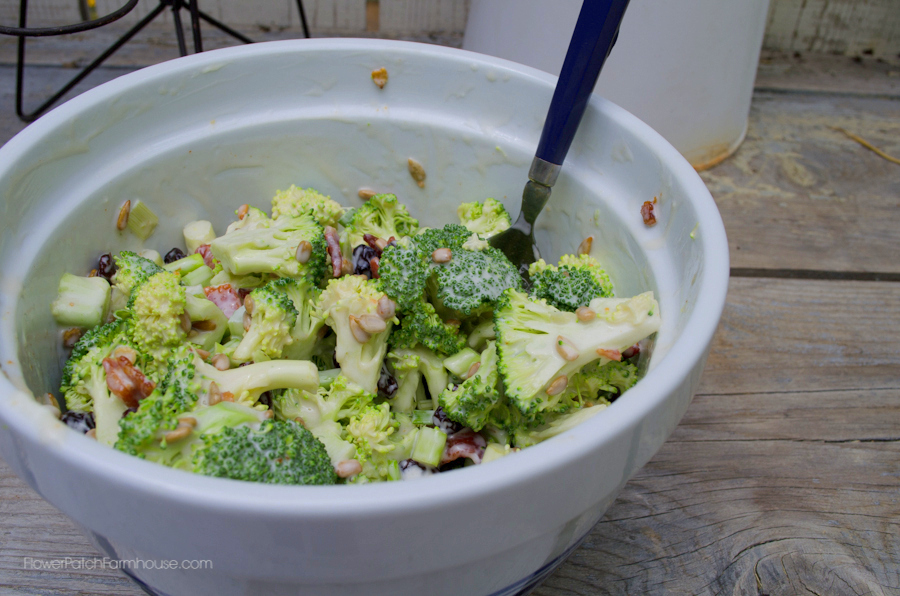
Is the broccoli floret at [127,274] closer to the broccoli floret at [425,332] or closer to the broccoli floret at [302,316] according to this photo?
the broccoli floret at [302,316]

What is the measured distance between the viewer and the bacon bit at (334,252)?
902 millimetres

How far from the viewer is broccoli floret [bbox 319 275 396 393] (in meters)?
0.77

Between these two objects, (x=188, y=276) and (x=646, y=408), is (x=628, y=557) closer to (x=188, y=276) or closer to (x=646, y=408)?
(x=646, y=408)

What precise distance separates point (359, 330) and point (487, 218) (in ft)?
1.00

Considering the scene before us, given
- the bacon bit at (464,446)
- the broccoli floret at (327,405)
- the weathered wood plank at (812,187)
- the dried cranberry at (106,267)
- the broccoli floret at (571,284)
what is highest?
the broccoli floret at (571,284)

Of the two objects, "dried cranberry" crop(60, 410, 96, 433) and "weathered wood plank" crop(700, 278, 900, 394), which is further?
"weathered wood plank" crop(700, 278, 900, 394)

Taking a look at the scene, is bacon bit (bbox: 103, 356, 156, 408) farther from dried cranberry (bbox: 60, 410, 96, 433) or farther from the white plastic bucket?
the white plastic bucket

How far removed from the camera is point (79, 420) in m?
0.68

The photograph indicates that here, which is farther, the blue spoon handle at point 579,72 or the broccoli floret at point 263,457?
the blue spoon handle at point 579,72

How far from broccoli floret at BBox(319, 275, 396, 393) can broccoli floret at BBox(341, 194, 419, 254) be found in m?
0.15

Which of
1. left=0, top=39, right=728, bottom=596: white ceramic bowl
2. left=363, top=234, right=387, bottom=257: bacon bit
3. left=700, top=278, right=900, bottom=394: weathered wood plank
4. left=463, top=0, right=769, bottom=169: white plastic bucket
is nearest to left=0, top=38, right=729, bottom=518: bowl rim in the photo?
left=0, top=39, right=728, bottom=596: white ceramic bowl

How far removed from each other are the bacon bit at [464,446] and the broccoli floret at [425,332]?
0.36 feet

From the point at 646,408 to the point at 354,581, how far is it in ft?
0.87

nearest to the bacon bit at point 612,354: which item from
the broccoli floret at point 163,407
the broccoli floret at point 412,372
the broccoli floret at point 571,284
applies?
the broccoli floret at point 571,284
